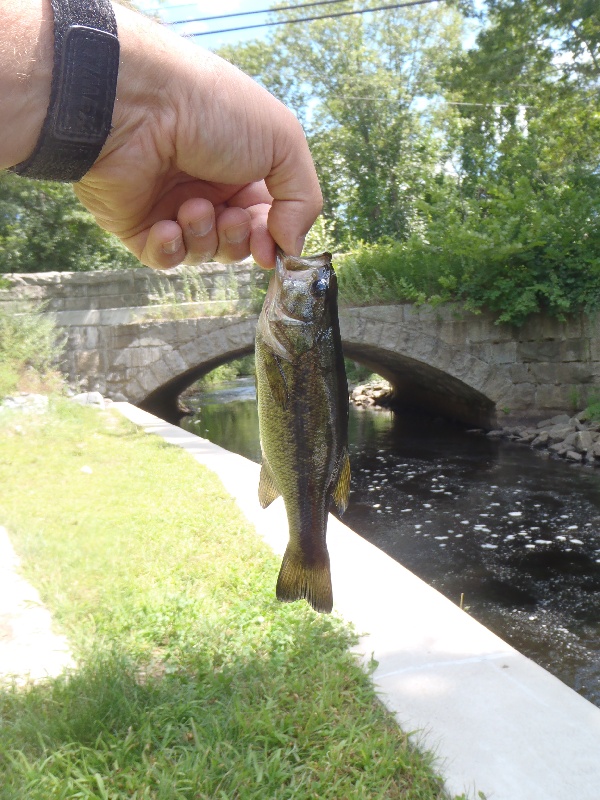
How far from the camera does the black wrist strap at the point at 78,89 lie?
1.50 metres

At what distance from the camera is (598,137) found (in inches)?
665

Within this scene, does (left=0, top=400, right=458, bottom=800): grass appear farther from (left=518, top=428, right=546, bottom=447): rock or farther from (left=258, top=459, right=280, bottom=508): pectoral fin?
(left=518, top=428, right=546, bottom=447): rock

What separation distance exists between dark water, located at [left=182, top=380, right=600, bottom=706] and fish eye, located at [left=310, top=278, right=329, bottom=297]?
3.44 m

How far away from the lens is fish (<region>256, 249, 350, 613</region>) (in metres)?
Answer: 1.78

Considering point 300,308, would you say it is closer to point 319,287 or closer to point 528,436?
point 319,287

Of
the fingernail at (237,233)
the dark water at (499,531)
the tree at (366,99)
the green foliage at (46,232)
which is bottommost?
the dark water at (499,531)

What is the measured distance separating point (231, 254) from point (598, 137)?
56.9 feet


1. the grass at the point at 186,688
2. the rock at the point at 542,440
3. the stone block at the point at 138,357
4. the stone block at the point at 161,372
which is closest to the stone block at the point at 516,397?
the rock at the point at 542,440

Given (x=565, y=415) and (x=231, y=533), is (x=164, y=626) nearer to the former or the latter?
(x=231, y=533)

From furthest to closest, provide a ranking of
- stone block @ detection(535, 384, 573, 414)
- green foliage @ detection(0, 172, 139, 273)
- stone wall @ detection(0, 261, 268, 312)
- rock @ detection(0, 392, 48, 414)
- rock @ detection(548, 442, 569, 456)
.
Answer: green foliage @ detection(0, 172, 139, 273)
stone wall @ detection(0, 261, 268, 312)
stone block @ detection(535, 384, 573, 414)
rock @ detection(548, 442, 569, 456)
rock @ detection(0, 392, 48, 414)

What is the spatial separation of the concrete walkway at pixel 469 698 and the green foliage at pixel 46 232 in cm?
2060

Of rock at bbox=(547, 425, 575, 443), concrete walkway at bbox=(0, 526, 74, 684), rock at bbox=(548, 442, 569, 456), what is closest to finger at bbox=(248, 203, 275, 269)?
concrete walkway at bbox=(0, 526, 74, 684)

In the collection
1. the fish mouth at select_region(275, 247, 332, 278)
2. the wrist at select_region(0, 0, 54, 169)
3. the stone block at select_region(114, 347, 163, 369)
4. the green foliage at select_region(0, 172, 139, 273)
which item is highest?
the green foliage at select_region(0, 172, 139, 273)

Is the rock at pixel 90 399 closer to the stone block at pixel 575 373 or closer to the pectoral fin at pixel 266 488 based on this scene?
the stone block at pixel 575 373
